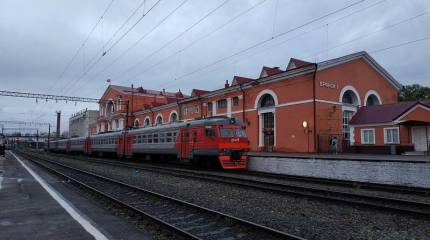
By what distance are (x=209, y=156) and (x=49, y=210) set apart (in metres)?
12.5

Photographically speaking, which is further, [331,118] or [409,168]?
[331,118]

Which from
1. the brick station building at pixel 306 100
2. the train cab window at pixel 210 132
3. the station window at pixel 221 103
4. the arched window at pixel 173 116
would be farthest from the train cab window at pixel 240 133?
the arched window at pixel 173 116

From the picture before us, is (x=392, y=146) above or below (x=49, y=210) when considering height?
above

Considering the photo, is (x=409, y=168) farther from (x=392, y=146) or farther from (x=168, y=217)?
(x=392, y=146)

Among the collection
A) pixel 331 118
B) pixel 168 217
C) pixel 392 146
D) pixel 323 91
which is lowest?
pixel 168 217

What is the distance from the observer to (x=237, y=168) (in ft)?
75.3

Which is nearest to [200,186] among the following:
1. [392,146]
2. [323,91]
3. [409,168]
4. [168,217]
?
[168,217]

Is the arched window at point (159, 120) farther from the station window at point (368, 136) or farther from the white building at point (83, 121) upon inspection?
the white building at point (83, 121)

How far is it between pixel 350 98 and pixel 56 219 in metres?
31.1

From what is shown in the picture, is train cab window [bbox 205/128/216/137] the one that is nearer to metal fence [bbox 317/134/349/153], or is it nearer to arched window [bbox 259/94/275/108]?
metal fence [bbox 317/134/349/153]

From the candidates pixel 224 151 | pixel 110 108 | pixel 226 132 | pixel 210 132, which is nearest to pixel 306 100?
pixel 226 132

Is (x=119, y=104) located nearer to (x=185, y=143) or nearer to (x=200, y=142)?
(x=185, y=143)

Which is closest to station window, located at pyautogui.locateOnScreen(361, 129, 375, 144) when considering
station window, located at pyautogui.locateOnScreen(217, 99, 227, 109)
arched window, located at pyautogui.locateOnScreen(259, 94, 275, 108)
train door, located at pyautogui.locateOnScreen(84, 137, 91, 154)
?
arched window, located at pyautogui.locateOnScreen(259, 94, 275, 108)

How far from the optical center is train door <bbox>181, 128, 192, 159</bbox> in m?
23.5
